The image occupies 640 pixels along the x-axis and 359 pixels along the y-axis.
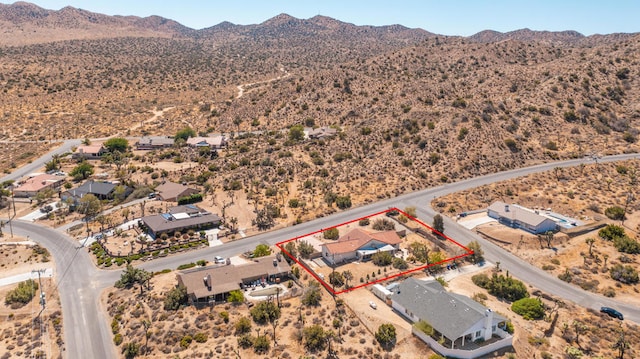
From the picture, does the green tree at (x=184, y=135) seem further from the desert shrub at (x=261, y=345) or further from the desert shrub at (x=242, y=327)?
the desert shrub at (x=261, y=345)

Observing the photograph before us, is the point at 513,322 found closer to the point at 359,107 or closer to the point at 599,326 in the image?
the point at 599,326

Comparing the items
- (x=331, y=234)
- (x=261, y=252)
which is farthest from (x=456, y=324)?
(x=261, y=252)

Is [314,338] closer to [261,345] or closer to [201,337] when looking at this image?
[261,345]

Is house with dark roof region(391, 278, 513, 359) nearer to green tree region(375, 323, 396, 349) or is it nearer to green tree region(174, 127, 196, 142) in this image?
green tree region(375, 323, 396, 349)

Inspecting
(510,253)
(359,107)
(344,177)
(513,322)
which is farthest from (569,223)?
(359,107)

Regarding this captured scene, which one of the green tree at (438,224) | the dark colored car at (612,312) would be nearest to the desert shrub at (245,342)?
the green tree at (438,224)

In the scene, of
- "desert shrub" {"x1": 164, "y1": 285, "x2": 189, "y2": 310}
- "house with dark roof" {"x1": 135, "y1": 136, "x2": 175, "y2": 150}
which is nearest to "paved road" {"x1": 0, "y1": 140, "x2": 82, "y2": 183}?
"house with dark roof" {"x1": 135, "y1": 136, "x2": 175, "y2": 150}
